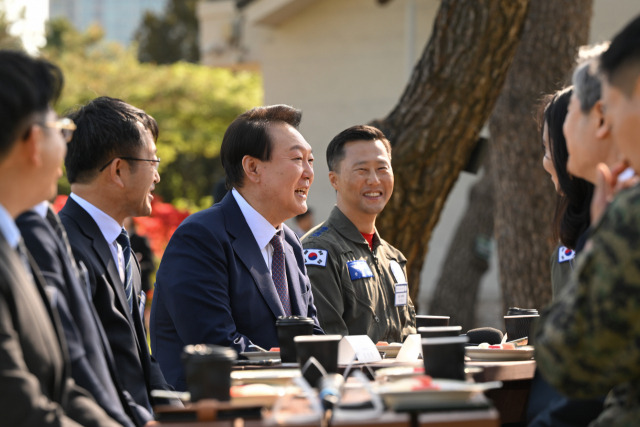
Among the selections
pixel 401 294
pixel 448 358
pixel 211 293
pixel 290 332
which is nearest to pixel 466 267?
pixel 401 294

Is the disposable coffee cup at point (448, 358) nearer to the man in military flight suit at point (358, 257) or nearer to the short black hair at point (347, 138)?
the man in military flight suit at point (358, 257)

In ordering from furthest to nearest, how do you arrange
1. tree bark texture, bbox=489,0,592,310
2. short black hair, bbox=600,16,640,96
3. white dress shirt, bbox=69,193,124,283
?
tree bark texture, bbox=489,0,592,310 → white dress shirt, bbox=69,193,124,283 → short black hair, bbox=600,16,640,96

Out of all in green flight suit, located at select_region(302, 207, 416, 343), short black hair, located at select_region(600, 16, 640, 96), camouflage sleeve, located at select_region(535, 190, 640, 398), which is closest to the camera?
camouflage sleeve, located at select_region(535, 190, 640, 398)

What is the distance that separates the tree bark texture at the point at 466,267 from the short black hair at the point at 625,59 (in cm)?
886

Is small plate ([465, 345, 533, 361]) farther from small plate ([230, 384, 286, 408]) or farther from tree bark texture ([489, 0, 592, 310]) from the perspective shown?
tree bark texture ([489, 0, 592, 310])

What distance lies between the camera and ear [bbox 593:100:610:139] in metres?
2.90

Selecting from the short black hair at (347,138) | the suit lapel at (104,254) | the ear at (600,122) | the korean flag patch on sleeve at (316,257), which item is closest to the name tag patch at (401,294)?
the korean flag patch on sleeve at (316,257)

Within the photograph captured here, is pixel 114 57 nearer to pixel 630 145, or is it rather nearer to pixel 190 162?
pixel 190 162

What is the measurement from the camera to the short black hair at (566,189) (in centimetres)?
364

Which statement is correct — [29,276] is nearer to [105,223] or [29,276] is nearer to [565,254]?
[105,223]

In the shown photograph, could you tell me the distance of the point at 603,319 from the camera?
229 cm

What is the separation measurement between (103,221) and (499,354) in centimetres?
176

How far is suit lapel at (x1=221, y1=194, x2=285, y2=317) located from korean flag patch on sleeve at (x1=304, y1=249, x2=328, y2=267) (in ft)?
2.45

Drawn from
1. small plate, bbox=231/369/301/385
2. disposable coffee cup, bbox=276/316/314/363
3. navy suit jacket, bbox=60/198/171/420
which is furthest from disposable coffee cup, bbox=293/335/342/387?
navy suit jacket, bbox=60/198/171/420
